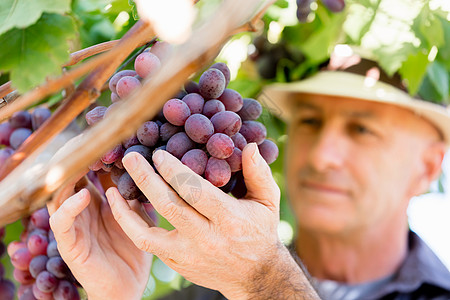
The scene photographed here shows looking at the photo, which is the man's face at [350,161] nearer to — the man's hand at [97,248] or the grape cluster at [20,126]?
the man's hand at [97,248]

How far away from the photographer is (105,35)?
975 millimetres

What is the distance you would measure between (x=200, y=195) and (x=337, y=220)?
4.75 feet

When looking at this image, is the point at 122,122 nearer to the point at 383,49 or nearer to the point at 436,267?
the point at 383,49

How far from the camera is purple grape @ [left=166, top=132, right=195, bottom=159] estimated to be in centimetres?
56

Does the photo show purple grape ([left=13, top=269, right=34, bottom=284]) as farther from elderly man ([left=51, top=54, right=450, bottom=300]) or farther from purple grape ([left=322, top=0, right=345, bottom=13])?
purple grape ([left=322, top=0, right=345, bottom=13])

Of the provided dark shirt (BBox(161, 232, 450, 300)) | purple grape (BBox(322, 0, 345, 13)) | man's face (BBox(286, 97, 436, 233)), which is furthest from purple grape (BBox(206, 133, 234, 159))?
dark shirt (BBox(161, 232, 450, 300))

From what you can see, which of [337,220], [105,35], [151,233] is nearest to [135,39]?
[151,233]

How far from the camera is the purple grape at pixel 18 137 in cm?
80

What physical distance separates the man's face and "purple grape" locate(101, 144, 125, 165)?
4.30ft

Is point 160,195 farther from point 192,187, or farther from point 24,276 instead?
point 24,276

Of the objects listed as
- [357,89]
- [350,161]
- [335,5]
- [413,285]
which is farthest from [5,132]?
[413,285]

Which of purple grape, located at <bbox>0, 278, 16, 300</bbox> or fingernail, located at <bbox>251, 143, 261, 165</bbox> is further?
purple grape, located at <bbox>0, 278, 16, 300</bbox>

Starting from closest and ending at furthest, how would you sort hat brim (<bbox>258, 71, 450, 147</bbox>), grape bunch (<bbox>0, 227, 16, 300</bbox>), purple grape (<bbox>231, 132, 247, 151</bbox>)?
purple grape (<bbox>231, 132, 247, 151</bbox>), grape bunch (<bbox>0, 227, 16, 300</bbox>), hat brim (<bbox>258, 71, 450, 147</bbox>)

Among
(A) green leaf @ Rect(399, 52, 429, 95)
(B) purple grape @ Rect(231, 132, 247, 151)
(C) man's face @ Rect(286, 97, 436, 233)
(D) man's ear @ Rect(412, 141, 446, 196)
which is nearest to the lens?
(B) purple grape @ Rect(231, 132, 247, 151)
